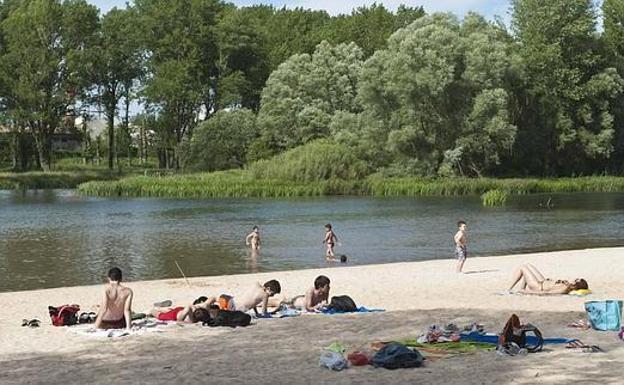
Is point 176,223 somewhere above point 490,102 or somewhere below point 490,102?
below

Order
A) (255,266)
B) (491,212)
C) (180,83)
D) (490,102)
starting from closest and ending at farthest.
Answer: (255,266) < (491,212) < (490,102) < (180,83)

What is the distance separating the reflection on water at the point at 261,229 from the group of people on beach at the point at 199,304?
355 inches

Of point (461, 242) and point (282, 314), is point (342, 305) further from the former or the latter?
point (461, 242)

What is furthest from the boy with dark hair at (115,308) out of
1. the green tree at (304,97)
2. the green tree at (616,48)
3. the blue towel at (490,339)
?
the green tree at (616,48)

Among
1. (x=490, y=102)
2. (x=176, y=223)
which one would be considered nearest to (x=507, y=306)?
(x=176, y=223)

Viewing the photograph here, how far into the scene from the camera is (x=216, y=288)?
866 inches

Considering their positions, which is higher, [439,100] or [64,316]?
[439,100]

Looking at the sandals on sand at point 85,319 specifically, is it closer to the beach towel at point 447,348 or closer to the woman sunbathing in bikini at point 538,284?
the beach towel at point 447,348

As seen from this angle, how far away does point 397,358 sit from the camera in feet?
38.0

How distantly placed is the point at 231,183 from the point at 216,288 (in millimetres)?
48665

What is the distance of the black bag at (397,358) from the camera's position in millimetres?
11547

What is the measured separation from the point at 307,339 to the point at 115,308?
3.53 m

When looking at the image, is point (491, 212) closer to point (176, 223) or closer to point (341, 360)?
point (176, 223)

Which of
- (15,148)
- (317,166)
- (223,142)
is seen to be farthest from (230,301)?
(15,148)
